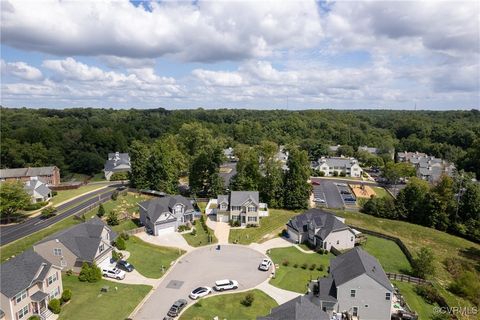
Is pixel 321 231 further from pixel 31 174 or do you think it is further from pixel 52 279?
pixel 31 174

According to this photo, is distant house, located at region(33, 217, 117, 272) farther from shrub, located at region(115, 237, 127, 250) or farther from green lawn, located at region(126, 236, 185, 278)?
green lawn, located at region(126, 236, 185, 278)

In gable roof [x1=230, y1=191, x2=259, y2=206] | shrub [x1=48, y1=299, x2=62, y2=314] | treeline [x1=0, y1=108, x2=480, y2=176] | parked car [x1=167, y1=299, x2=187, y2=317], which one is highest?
treeline [x1=0, y1=108, x2=480, y2=176]

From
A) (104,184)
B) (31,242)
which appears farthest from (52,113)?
(31,242)

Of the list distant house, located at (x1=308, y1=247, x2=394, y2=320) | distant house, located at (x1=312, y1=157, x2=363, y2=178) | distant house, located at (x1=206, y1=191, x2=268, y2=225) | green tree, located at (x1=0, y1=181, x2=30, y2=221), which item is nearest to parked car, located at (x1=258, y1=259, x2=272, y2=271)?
distant house, located at (x1=308, y1=247, x2=394, y2=320)

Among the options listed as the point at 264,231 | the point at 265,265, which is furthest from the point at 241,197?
the point at 265,265

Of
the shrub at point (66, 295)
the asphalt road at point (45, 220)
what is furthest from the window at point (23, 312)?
the asphalt road at point (45, 220)

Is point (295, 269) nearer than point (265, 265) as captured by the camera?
No

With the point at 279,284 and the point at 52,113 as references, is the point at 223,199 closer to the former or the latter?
the point at 279,284
